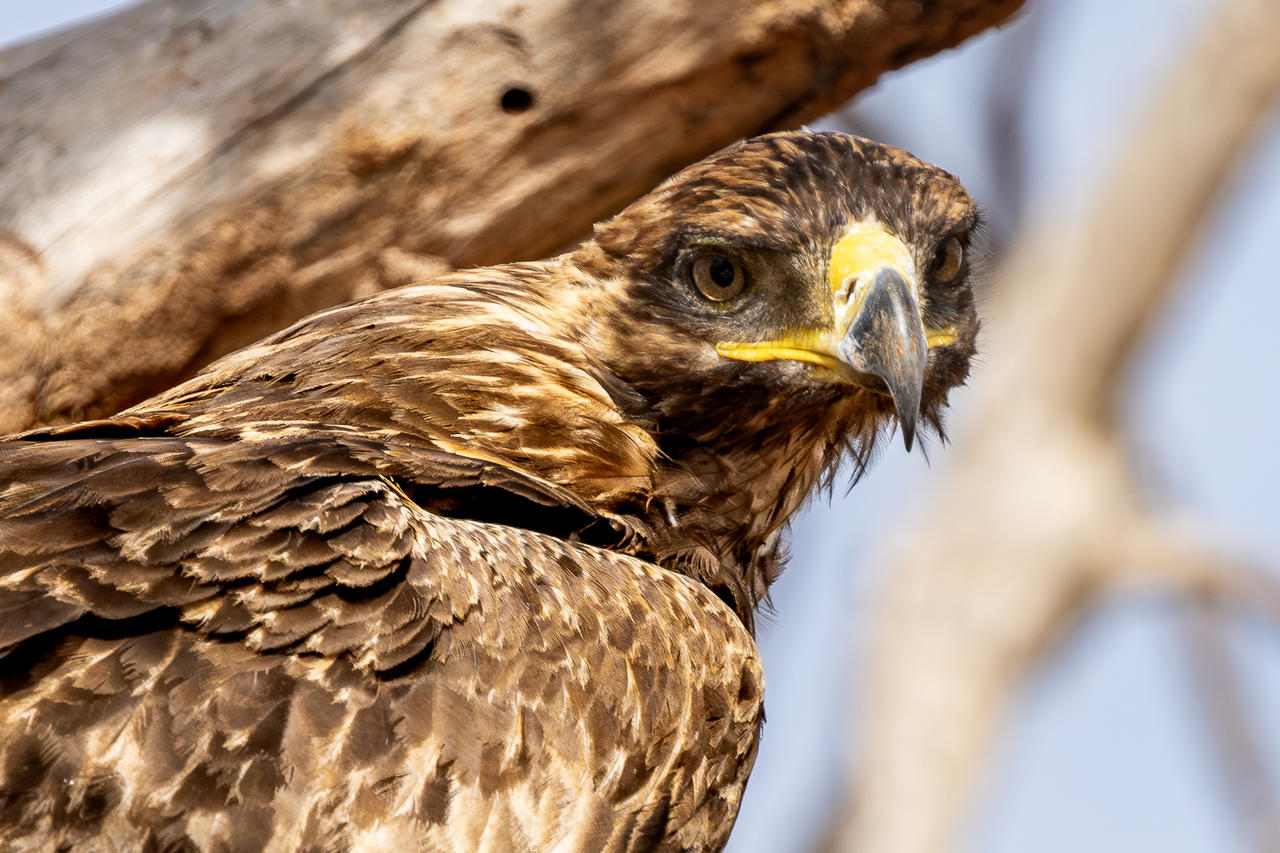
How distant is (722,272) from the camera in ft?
12.3

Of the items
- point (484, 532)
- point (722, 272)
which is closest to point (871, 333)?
point (722, 272)

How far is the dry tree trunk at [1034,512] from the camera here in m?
10.0

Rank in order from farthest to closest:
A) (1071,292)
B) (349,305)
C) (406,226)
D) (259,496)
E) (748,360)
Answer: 1. (1071,292)
2. (406,226)
3. (349,305)
4. (748,360)
5. (259,496)

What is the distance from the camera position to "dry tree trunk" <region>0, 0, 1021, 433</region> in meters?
4.20

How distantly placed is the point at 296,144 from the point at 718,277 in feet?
4.22

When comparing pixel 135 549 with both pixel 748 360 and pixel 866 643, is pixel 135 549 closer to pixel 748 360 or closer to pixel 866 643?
pixel 748 360

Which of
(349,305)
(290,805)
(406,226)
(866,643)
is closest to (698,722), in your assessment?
(290,805)

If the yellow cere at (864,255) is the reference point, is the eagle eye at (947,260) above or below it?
below

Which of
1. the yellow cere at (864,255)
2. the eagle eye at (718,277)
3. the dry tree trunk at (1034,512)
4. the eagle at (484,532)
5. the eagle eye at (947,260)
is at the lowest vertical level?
the dry tree trunk at (1034,512)

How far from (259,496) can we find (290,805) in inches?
21.2

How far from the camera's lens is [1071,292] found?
10492mm

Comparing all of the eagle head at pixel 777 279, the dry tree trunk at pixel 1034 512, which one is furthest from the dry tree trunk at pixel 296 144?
the dry tree trunk at pixel 1034 512

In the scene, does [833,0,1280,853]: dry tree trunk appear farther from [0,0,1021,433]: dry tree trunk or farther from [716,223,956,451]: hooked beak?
[716,223,956,451]: hooked beak

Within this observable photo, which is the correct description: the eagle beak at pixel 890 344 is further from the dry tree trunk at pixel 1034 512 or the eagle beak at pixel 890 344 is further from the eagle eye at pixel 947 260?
the dry tree trunk at pixel 1034 512
